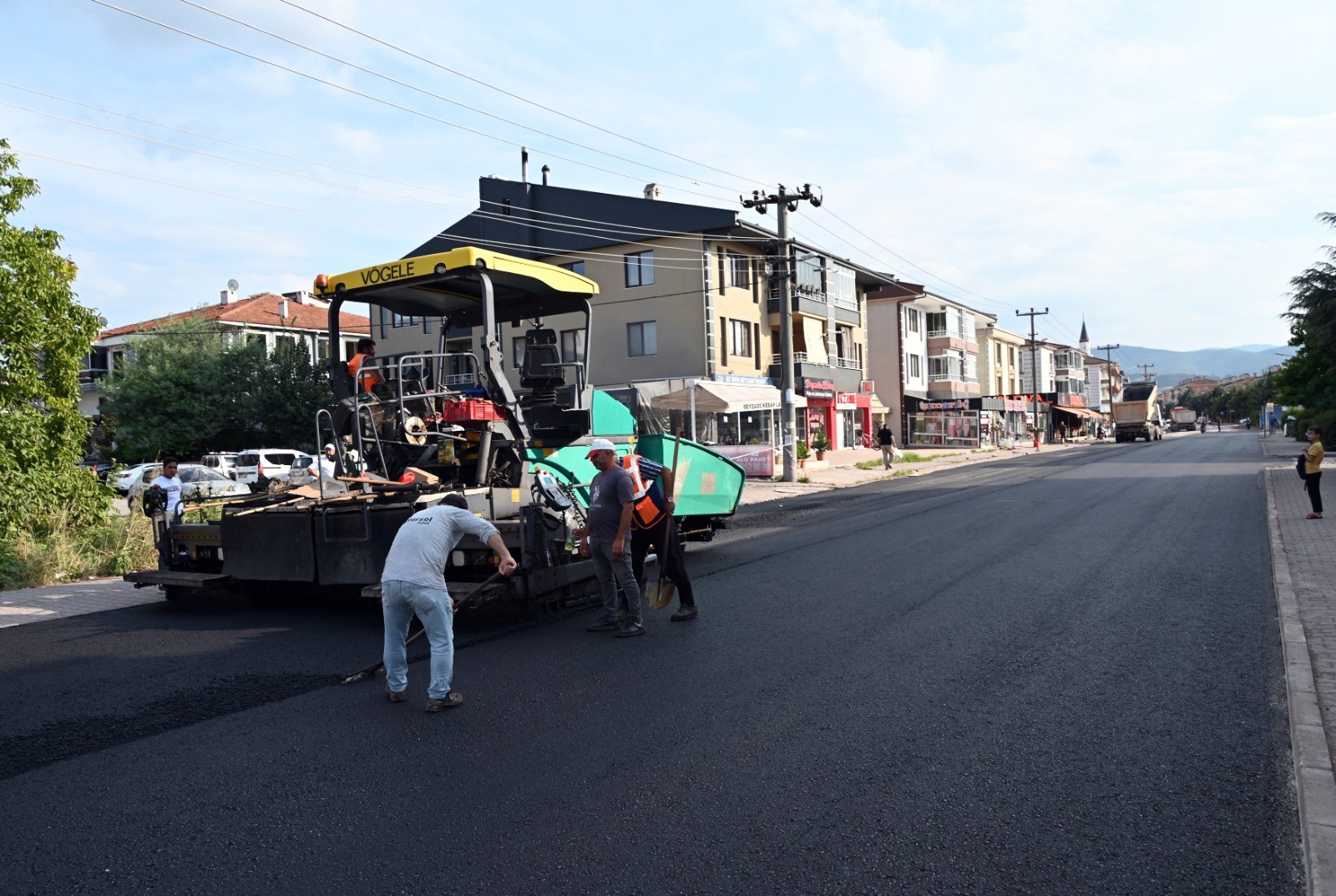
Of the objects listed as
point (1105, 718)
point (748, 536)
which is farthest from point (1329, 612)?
point (748, 536)

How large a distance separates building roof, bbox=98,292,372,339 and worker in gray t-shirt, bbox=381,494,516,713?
39.2 m

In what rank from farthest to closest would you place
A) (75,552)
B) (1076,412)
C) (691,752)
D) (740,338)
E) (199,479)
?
(1076,412) → (740,338) → (199,479) → (75,552) → (691,752)

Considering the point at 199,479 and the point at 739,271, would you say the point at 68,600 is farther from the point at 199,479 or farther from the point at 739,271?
the point at 739,271

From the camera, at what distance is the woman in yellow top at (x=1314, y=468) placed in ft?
48.0

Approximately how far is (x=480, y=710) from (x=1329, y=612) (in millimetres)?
6804

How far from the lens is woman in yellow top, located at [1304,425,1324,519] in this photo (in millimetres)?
14625

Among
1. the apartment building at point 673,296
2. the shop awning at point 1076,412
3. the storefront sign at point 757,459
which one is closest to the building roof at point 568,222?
the apartment building at point 673,296

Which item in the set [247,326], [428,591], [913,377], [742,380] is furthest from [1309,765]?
[913,377]

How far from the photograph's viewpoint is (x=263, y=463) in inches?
1131

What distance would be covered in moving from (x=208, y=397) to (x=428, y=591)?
113ft

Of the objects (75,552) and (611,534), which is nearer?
(611,534)

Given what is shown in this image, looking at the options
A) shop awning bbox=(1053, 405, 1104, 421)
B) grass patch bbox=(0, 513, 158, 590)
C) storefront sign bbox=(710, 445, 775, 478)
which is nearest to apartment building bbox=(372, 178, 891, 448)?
storefront sign bbox=(710, 445, 775, 478)

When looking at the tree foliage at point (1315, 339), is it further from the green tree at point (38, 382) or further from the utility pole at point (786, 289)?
the green tree at point (38, 382)

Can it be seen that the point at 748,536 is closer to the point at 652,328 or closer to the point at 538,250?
the point at 652,328
